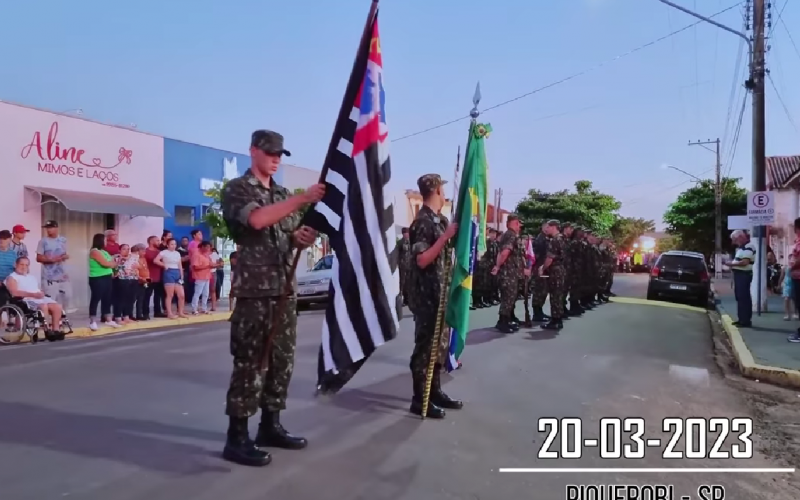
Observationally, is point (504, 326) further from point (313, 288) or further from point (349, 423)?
point (313, 288)

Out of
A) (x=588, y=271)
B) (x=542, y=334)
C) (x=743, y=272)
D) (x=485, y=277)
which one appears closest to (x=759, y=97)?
(x=588, y=271)

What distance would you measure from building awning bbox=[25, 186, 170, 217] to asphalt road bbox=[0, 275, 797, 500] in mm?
7581

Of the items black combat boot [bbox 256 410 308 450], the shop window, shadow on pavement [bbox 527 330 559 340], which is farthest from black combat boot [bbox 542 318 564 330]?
the shop window

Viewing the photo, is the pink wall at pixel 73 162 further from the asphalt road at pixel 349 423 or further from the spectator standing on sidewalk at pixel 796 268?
the spectator standing on sidewalk at pixel 796 268

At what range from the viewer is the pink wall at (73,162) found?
1620 centimetres

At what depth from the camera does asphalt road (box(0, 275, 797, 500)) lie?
417cm

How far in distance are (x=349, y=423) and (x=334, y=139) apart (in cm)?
235

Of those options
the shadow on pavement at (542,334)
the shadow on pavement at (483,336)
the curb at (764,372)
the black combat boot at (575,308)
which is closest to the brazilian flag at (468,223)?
the shadow on pavement at (483,336)

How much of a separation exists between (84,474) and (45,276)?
345 inches

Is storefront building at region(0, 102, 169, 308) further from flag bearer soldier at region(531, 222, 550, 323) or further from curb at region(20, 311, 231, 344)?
flag bearer soldier at region(531, 222, 550, 323)

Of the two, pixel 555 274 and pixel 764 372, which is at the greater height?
pixel 555 274

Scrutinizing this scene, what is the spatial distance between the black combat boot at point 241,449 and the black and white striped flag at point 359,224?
0.66 meters

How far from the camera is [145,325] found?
1346 centimetres

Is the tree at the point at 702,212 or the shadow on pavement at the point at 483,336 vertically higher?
the tree at the point at 702,212
